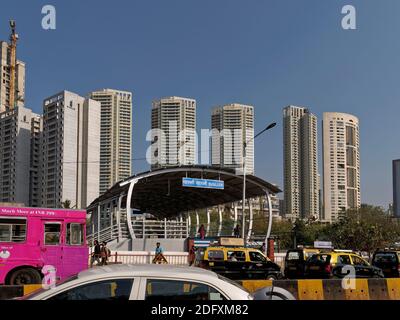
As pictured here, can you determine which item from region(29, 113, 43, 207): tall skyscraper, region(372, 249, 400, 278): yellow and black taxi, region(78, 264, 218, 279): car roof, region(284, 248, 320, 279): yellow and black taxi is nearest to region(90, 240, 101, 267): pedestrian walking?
region(284, 248, 320, 279): yellow and black taxi

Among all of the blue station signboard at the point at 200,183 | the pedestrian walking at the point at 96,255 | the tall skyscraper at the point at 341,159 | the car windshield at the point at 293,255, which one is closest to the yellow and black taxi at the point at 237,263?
the car windshield at the point at 293,255

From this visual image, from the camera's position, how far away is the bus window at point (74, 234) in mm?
18438

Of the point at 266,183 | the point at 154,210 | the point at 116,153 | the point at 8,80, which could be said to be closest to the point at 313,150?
the point at 154,210

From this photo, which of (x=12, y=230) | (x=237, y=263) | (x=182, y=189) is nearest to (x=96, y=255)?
(x=12, y=230)

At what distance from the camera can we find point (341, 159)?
72250 millimetres

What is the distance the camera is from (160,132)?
47656 mm

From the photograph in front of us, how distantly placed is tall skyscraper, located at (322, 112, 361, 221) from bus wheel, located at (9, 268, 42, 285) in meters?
50.4

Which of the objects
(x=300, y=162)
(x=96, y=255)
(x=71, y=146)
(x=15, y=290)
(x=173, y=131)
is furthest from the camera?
(x=300, y=162)

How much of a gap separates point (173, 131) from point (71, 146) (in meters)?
10.4

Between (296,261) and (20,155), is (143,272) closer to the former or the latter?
(296,261)

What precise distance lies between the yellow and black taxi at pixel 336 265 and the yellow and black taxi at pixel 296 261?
1.05 meters

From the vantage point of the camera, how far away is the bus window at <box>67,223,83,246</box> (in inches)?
726

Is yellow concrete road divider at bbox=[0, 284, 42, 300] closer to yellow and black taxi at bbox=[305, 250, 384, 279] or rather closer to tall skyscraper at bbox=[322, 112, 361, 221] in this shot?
yellow and black taxi at bbox=[305, 250, 384, 279]

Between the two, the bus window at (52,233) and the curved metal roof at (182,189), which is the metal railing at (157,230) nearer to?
the curved metal roof at (182,189)
